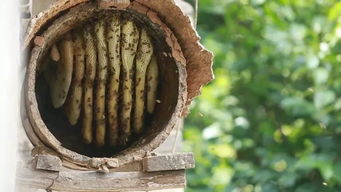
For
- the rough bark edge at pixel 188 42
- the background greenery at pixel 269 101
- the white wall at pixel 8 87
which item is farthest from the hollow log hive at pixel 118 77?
the background greenery at pixel 269 101

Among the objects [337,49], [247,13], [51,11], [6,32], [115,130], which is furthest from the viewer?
[247,13]

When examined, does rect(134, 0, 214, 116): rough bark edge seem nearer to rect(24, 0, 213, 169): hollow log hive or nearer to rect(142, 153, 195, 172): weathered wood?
rect(24, 0, 213, 169): hollow log hive

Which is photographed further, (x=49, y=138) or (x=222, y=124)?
(x=222, y=124)

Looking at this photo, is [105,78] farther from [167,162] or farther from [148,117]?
[167,162]

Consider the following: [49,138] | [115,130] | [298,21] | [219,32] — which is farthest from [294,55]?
[49,138]

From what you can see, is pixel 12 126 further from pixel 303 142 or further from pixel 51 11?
pixel 303 142

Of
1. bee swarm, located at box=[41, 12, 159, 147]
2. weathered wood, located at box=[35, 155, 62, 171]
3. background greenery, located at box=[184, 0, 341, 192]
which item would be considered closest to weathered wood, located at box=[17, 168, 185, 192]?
weathered wood, located at box=[35, 155, 62, 171]

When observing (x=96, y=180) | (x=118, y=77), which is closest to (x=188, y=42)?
(x=118, y=77)
